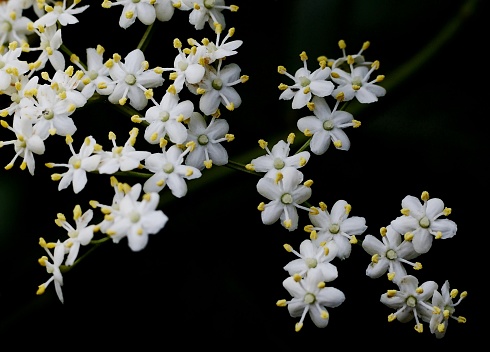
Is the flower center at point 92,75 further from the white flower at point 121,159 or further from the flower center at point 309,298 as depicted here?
the flower center at point 309,298

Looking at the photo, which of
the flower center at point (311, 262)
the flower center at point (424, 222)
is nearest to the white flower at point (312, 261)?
the flower center at point (311, 262)

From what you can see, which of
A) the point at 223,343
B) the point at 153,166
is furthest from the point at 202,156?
the point at 223,343

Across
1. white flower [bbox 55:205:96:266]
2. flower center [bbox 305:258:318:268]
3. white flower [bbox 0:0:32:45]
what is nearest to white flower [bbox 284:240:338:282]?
flower center [bbox 305:258:318:268]

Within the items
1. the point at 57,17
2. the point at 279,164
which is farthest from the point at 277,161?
the point at 57,17

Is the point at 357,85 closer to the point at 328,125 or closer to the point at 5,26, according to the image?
the point at 328,125

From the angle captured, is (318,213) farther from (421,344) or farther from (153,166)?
(421,344)

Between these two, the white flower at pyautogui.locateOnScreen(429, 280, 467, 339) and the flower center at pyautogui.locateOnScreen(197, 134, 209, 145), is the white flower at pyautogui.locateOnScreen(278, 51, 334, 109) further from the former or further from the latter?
the white flower at pyautogui.locateOnScreen(429, 280, 467, 339)
